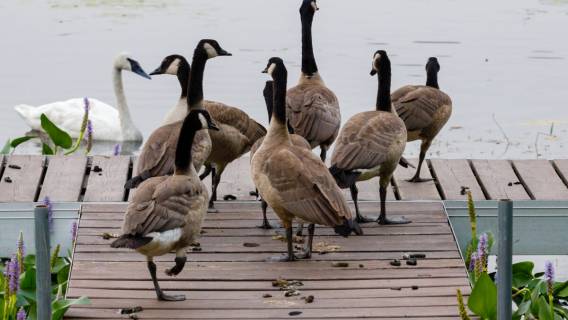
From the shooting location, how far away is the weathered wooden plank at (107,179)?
9.36 metres

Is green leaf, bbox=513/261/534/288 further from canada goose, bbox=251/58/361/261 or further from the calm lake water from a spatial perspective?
the calm lake water

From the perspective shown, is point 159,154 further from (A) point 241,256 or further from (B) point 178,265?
(B) point 178,265

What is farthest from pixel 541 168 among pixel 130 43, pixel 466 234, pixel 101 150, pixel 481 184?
pixel 130 43

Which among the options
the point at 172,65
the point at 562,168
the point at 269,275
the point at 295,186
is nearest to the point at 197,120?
the point at 295,186

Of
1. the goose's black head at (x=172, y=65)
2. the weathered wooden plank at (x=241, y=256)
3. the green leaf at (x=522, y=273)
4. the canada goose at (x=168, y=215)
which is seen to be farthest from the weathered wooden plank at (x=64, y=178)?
the green leaf at (x=522, y=273)

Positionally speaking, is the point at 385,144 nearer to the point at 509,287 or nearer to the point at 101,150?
the point at 509,287

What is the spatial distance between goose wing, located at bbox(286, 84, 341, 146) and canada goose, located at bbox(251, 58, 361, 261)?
→ 122 cm

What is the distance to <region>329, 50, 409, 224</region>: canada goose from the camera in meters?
8.41

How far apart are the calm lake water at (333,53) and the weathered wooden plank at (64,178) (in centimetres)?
436

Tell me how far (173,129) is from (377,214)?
1.64 m

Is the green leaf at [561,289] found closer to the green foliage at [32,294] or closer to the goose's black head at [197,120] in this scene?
the goose's black head at [197,120]

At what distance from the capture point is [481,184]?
9.71m

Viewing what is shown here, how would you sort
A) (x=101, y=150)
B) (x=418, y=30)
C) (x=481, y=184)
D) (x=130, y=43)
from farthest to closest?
(x=418, y=30) → (x=130, y=43) → (x=101, y=150) → (x=481, y=184)

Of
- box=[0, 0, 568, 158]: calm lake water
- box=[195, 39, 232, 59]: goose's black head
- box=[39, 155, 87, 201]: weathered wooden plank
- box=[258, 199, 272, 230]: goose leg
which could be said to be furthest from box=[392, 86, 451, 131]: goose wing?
box=[0, 0, 568, 158]: calm lake water
